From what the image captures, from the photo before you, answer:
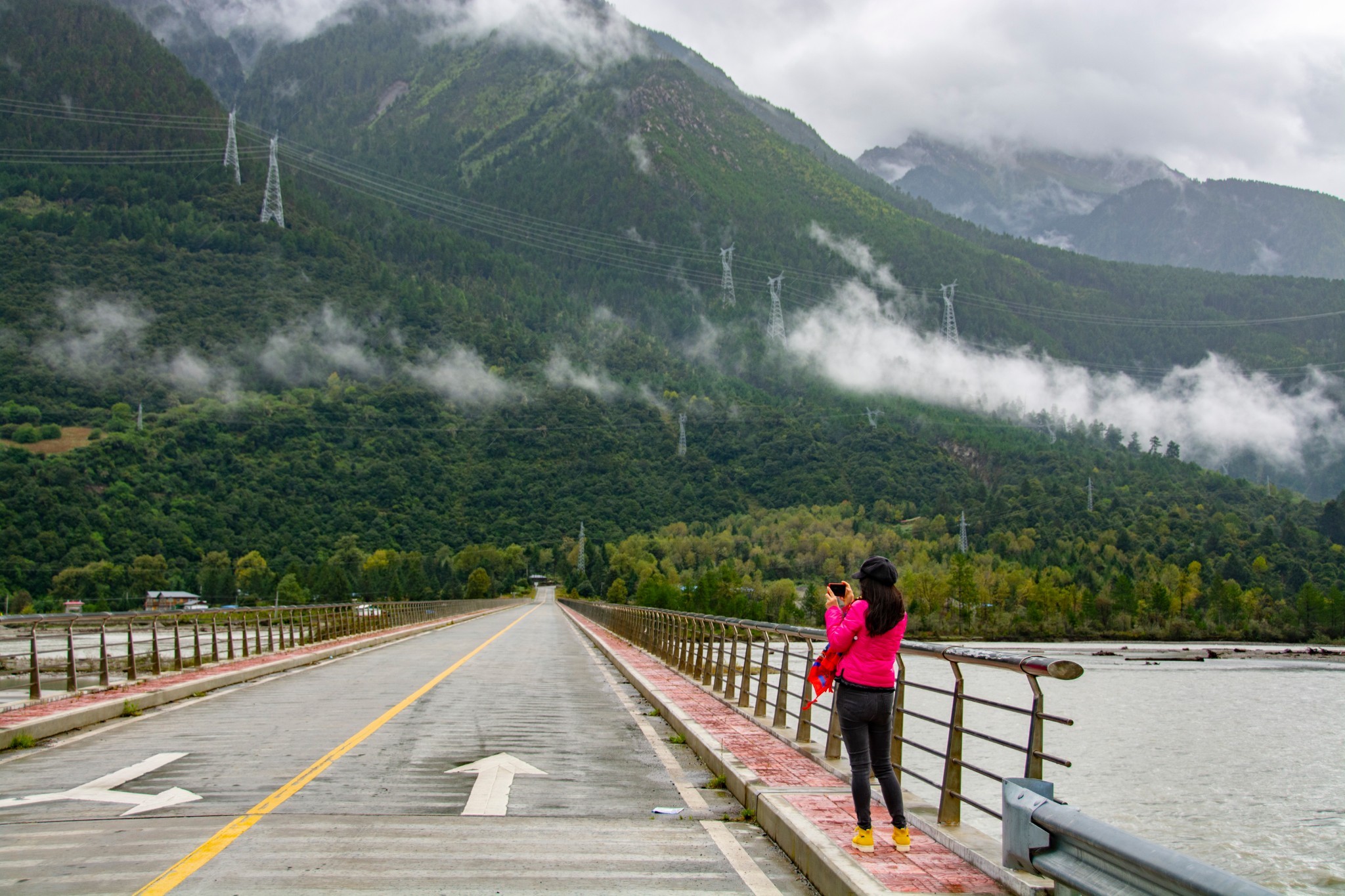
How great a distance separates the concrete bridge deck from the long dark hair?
140cm

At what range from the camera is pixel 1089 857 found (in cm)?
452

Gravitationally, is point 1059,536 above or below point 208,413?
below

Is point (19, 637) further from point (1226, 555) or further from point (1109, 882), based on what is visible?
point (1226, 555)

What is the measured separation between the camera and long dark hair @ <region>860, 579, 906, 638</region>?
261 inches

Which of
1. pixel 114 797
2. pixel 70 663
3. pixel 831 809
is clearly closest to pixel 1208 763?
pixel 70 663

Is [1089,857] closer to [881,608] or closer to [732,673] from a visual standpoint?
[881,608]

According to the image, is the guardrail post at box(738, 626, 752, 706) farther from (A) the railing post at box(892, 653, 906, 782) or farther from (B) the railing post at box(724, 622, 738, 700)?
(A) the railing post at box(892, 653, 906, 782)

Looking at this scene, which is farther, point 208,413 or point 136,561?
point 208,413

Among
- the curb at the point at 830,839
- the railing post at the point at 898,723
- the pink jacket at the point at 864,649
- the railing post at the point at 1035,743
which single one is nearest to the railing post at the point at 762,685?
the curb at the point at 830,839

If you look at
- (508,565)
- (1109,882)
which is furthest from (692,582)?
(1109,882)

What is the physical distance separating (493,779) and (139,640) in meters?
26.8

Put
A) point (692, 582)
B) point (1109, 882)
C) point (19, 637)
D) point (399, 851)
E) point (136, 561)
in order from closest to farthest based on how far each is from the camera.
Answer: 1. point (1109, 882)
2. point (399, 851)
3. point (19, 637)
4. point (136, 561)
5. point (692, 582)

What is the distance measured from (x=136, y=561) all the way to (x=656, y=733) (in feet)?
447

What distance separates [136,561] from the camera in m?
133
